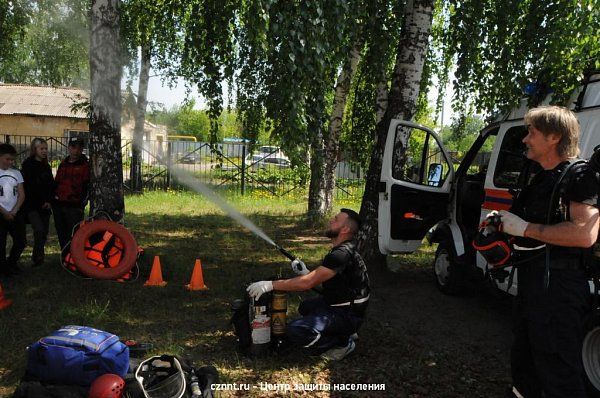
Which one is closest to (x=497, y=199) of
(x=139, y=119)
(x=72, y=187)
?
(x=72, y=187)

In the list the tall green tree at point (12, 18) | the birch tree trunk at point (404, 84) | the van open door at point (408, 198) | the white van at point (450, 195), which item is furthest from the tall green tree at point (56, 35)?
the white van at point (450, 195)

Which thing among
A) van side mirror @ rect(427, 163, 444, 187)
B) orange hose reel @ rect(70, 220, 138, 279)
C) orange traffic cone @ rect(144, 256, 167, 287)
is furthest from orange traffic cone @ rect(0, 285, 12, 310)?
van side mirror @ rect(427, 163, 444, 187)

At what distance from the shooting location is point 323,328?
4.11 metres

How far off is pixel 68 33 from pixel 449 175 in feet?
36.1

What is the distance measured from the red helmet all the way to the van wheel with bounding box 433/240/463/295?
418 centimetres

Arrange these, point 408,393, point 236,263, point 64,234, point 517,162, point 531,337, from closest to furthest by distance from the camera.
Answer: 1. point 531,337
2. point 408,393
3. point 517,162
4. point 64,234
5. point 236,263

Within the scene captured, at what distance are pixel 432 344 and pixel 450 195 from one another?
2298 millimetres

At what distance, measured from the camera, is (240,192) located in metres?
17.9

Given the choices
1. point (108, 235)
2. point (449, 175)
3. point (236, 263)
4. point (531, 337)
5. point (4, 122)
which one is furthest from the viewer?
point (4, 122)

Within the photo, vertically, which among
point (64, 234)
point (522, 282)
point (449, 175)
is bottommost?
point (64, 234)

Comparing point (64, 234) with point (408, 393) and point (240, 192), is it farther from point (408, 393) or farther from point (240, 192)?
point (240, 192)

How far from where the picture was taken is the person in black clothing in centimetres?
652

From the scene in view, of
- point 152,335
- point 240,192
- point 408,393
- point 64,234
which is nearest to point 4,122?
point 240,192

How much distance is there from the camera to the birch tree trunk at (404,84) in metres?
6.54
